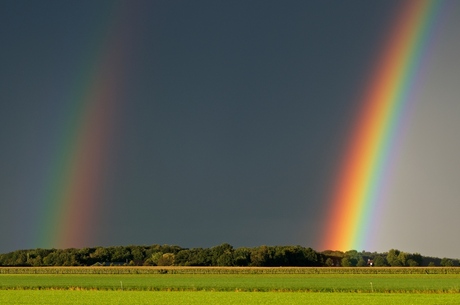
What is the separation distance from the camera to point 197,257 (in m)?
150

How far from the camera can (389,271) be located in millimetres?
118375

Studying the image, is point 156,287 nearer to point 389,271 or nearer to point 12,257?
point 389,271

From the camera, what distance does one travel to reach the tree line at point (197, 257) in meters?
145

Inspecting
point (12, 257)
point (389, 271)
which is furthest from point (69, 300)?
point (12, 257)

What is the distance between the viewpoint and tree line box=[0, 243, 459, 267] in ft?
476

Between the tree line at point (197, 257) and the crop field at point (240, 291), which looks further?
the tree line at point (197, 257)

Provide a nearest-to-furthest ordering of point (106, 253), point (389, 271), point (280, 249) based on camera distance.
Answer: point (389, 271) → point (280, 249) → point (106, 253)

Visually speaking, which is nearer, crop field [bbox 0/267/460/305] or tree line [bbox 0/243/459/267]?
crop field [bbox 0/267/460/305]

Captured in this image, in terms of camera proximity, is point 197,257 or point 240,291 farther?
point 197,257

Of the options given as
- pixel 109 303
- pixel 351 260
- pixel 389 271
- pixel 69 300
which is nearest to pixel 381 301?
pixel 109 303

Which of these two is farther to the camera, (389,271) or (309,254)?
(309,254)

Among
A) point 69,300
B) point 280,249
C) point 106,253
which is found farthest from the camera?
point 106,253

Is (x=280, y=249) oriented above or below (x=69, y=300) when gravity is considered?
above

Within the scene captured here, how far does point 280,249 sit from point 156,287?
8205cm
